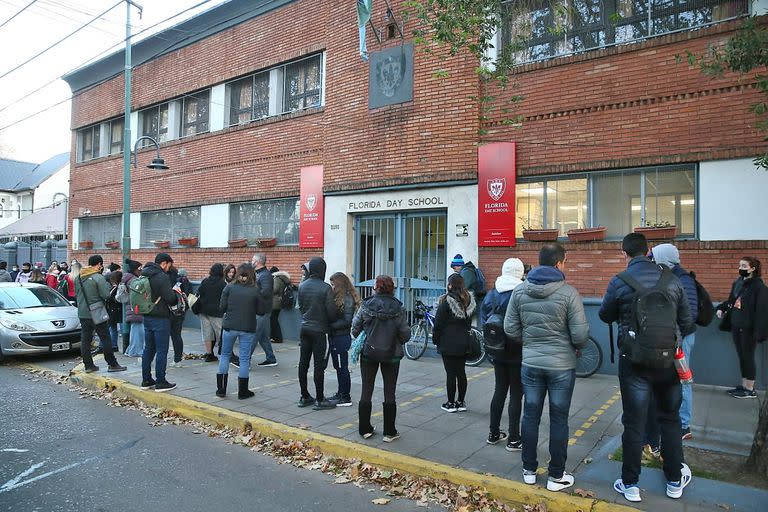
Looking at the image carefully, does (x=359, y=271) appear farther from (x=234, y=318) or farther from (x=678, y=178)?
(x=678, y=178)

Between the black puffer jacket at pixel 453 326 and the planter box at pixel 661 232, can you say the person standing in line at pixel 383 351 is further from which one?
the planter box at pixel 661 232

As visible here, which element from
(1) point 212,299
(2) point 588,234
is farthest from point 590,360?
(1) point 212,299

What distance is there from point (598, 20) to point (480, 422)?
7133mm

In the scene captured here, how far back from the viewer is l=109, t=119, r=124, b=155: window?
710 inches

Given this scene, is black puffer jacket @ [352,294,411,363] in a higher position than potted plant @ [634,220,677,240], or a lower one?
lower

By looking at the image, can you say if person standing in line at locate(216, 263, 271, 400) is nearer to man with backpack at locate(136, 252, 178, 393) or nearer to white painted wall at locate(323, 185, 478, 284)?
man with backpack at locate(136, 252, 178, 393)

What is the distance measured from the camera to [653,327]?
3.88m

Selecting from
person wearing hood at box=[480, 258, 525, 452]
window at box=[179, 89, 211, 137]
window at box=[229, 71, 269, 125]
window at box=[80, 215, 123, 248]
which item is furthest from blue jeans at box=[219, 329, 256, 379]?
window at box=[80, 215, 123, 248]

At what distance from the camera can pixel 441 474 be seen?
464 cm

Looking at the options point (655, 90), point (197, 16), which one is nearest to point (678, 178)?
point (655, 90)

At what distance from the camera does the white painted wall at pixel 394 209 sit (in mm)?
10000

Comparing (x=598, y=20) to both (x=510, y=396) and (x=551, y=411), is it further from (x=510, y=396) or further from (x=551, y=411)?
(x=551, y=411)

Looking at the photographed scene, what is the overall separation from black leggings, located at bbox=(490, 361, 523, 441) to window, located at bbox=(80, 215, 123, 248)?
16.1m

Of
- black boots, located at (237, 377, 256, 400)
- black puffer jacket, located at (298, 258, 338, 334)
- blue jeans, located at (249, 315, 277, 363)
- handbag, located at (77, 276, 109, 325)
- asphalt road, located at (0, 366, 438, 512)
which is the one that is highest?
black puffer jacket, located at (298, 258, 338, 334)
